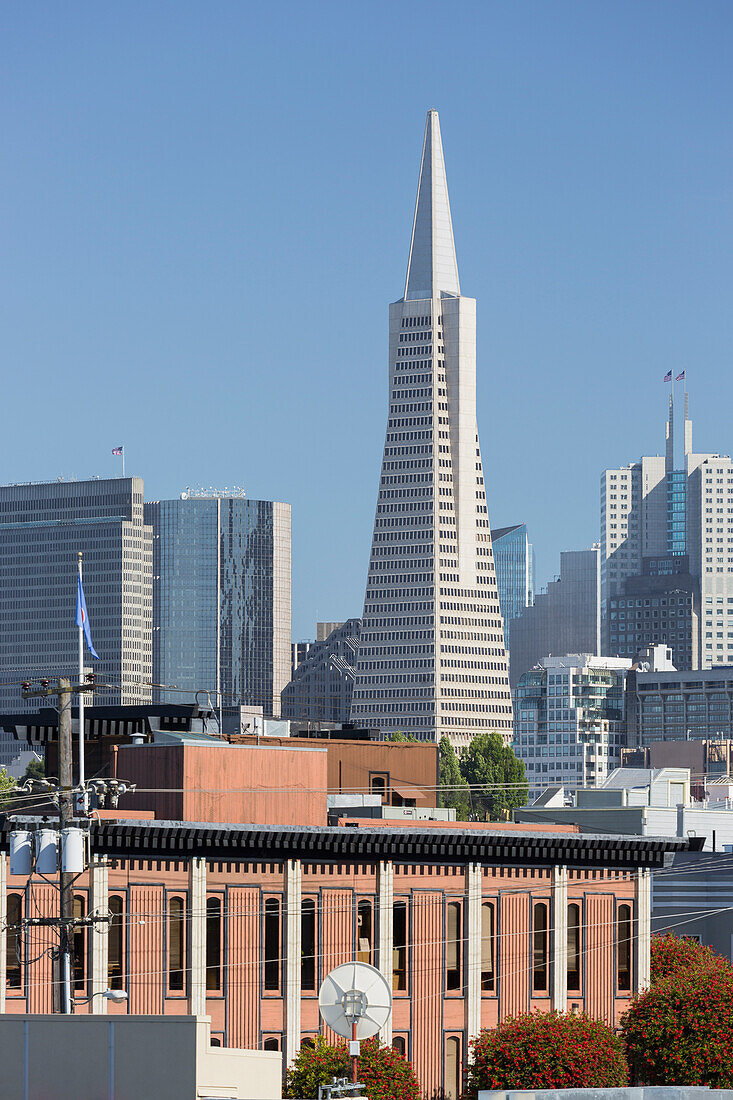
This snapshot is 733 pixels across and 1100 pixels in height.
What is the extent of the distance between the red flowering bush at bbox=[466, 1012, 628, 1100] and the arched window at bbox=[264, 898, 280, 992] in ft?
25.3

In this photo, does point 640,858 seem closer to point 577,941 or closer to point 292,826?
point 577,941

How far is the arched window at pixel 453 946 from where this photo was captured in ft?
263

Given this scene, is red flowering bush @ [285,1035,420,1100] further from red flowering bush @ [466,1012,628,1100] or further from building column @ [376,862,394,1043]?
building column @ [376,862,394,1043]

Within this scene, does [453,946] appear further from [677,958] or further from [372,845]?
[677,958]

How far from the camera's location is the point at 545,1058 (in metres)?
71.9

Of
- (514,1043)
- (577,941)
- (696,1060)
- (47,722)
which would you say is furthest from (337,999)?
(47,722)

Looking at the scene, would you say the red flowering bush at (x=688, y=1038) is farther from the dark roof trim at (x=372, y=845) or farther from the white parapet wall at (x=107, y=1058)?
the white parapet wall at (x=107, y=1058)

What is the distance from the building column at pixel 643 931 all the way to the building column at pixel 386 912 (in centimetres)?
1093

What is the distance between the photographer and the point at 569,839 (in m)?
83.3

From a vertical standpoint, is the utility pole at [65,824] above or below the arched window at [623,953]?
above

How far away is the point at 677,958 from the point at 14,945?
103 feet

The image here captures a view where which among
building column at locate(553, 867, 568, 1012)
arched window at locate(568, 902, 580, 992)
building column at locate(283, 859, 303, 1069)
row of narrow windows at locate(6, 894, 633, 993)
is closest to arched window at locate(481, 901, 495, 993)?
row of narrow windows at locate(6, 894, 633, 993)

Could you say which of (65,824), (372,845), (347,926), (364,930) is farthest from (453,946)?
(65,824)

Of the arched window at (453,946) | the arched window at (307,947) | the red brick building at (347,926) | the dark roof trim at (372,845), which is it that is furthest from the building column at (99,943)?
the arched window at (453,946)
